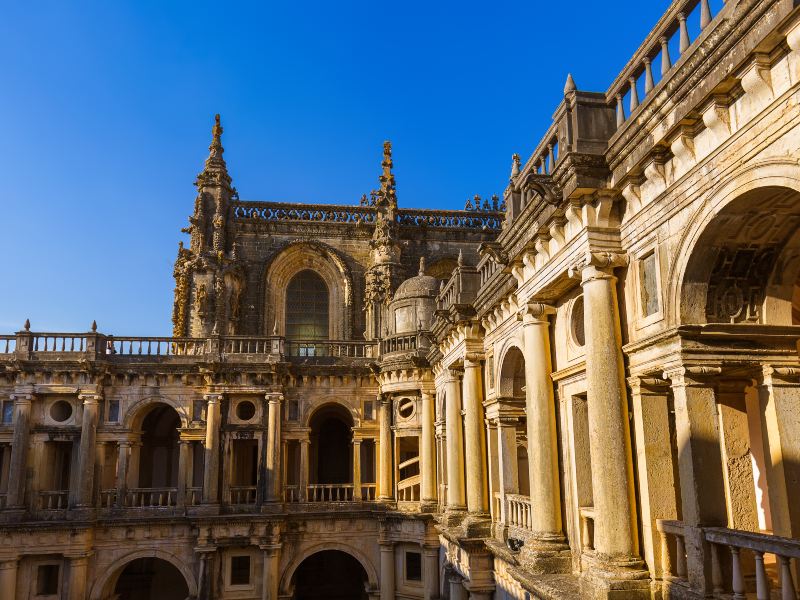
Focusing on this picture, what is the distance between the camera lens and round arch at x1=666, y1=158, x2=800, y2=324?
585 cm

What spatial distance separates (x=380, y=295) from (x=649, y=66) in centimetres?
2188

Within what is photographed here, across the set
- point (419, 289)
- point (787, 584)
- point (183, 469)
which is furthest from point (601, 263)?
point (183, 469)

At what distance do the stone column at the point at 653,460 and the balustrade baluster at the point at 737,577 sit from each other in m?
1.31

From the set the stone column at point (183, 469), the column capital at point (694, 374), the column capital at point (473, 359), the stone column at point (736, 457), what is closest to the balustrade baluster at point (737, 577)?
the stone column at point (736, 457)

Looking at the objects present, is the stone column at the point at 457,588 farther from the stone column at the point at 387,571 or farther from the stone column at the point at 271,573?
the stone column at the point at 271,573

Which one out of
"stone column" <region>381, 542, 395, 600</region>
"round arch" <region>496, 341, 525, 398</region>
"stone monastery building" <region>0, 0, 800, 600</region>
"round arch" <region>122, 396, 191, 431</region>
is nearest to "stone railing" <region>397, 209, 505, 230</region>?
"stone monastery building" <region>0, 0, 800, 600</region>

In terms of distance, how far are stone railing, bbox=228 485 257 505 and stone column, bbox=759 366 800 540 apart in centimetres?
2133

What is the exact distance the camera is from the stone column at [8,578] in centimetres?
2334

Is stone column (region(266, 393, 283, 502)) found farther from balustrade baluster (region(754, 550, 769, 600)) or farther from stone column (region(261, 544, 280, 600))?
balustrade baluster (region(754, 550, 769, 600))

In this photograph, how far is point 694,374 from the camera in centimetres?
742

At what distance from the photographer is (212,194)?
30656 millimetres

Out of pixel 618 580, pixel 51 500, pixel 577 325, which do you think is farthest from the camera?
pixel 51 500

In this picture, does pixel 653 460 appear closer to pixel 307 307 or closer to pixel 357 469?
pixel 357 469

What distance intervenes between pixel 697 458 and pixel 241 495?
894 inches
